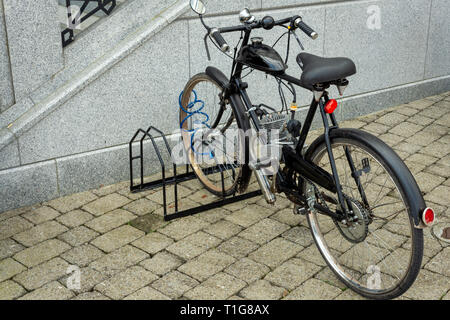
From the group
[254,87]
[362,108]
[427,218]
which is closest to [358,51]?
[362,108]

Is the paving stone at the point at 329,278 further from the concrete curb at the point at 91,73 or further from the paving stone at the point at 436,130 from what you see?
the paving stone at the point at 436,130

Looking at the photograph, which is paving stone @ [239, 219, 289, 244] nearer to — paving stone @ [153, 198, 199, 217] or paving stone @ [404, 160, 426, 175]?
paving stone @ [153, 198, 199, 217]

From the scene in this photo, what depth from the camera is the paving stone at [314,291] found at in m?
4.11

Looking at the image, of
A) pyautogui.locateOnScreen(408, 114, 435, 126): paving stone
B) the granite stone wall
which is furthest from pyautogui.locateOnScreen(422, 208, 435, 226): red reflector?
pyautogui.locateOnScreen(408, 114, 435, 126): paving stone

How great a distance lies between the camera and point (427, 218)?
3594 millimetres

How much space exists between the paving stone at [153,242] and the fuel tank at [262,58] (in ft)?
4.73

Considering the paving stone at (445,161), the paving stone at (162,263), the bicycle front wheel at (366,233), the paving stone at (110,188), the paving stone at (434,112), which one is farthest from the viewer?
the paving stone at (434,112)

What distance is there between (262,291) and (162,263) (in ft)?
2.53

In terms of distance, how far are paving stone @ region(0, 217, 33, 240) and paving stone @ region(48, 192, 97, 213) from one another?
31cm

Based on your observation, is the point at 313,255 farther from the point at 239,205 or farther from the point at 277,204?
the point at 239,205

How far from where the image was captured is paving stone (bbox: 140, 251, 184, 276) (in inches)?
174

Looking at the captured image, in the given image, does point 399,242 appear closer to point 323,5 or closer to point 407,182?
point 407,182

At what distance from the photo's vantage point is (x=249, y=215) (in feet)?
17.0

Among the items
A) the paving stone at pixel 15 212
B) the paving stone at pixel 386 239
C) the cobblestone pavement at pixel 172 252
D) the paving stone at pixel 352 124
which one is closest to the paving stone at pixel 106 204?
the cobblestone pavement at pixel 172 252
